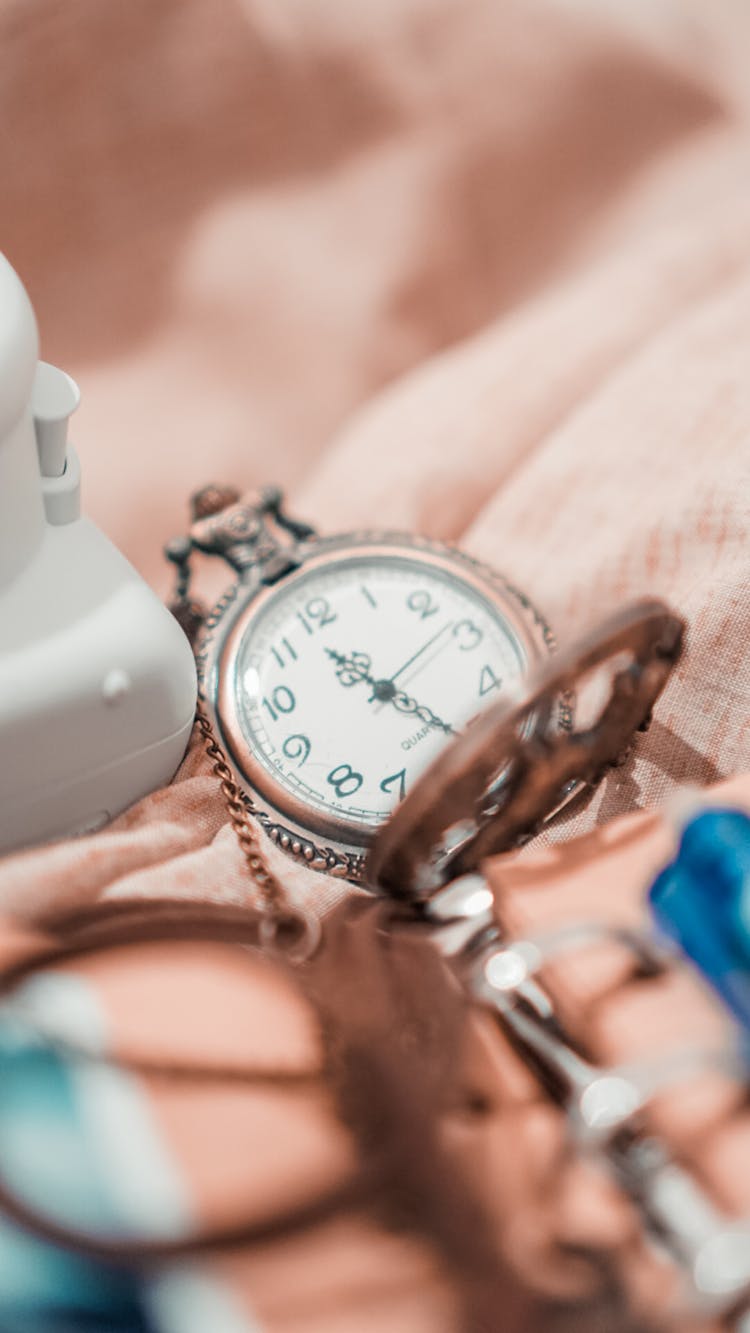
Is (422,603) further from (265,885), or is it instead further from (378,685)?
(265,885)

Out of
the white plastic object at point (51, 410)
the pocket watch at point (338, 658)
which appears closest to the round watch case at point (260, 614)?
the pocket watch at point (338, 658)

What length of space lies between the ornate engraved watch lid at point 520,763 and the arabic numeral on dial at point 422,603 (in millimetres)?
131

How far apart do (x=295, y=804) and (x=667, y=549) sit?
26 centimetres

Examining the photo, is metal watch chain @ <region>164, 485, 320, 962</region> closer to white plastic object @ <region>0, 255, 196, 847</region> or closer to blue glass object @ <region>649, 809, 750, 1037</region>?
white plastic object @ <region>0, 255, 196, 847</region>

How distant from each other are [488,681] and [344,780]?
99 millimetres

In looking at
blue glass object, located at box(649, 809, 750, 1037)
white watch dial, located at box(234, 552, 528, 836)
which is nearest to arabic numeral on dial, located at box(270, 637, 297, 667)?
white watch dial, located at box(234, 552, 528, 836)

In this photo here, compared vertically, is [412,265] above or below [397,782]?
above

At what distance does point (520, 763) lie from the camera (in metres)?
0.43

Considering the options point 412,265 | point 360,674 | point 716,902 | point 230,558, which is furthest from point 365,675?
point 412,265

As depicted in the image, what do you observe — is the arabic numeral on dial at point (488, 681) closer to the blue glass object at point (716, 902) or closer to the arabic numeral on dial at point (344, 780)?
the arabic numeral on dial at point (344, 780)

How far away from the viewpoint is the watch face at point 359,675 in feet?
1.82

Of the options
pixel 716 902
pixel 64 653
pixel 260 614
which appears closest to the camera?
pixel 716 902

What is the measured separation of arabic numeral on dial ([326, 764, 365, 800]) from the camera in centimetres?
55

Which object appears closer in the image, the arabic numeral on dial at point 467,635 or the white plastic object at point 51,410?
the white plastic object at point 51,410
